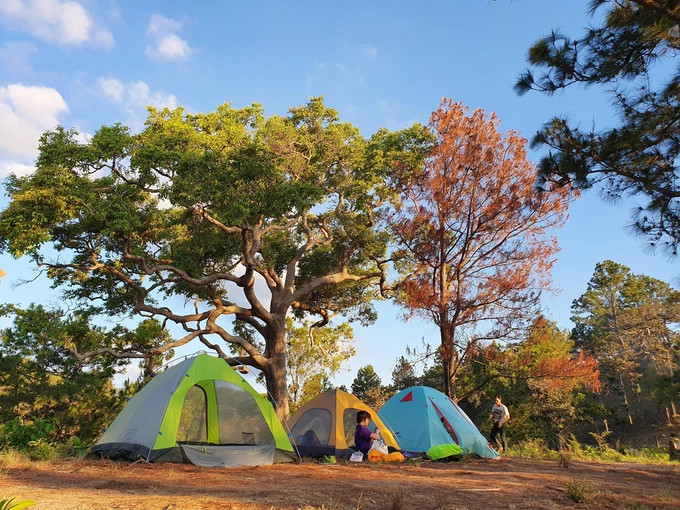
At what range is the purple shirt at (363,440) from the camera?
9.05 meters

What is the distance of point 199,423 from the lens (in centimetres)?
968

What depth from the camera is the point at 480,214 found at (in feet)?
44.0

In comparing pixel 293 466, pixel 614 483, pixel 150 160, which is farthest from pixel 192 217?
pixel 614 483

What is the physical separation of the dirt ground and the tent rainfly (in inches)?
73.3

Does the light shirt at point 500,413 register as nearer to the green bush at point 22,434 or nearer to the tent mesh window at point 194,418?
the tent mesh window at point 194,418

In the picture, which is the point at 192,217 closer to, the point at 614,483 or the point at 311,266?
the point at 311,266

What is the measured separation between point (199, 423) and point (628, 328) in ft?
130

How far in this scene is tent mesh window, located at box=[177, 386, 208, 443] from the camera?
31.0ft

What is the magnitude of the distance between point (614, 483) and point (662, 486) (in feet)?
1.71

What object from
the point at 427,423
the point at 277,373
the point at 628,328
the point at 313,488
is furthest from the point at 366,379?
the point at 313,488

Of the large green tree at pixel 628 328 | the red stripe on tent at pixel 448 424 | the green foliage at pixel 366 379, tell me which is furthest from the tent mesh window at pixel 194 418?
the green foliage at pixel 366 379

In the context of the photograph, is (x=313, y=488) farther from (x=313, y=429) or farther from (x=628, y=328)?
(x=628, y=328)

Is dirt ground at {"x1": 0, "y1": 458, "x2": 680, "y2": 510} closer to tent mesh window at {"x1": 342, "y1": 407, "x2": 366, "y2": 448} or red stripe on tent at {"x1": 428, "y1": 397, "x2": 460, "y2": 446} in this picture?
tent mesh window at {"x1": 342, "y1": 407, "x2": 366, "y2": 448}

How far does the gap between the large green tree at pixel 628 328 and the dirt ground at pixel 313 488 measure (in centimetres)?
3182
